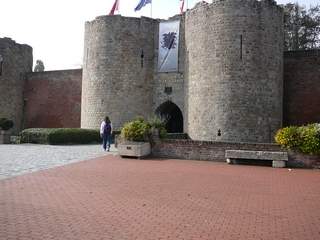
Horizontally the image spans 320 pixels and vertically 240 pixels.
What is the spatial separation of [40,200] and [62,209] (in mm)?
832

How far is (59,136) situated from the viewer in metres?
21.0

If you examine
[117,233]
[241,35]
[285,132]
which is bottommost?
[117,233]

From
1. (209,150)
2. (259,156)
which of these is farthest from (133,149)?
(259,156)

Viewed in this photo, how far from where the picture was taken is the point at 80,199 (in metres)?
7.68

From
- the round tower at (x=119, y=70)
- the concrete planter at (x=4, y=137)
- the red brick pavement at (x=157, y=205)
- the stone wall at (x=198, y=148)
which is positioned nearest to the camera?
the red brick pavement at (x=157, y=205)

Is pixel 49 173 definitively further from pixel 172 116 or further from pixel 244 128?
pixel 172 116

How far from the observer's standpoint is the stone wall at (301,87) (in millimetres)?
22375

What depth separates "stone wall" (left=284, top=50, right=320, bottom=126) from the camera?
73.4 ft

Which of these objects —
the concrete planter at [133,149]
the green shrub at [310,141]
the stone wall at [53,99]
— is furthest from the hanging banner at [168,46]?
the green shrub at [310,141]

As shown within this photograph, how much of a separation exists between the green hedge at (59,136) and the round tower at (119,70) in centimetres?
253

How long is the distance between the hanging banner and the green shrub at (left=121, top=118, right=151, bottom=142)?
9262mm

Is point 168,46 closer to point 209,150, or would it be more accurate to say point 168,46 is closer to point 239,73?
point 239,73

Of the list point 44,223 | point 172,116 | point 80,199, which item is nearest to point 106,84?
point 172,116

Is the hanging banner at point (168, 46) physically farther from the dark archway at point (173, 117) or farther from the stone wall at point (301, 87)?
the stone wall at point (301, 87)
